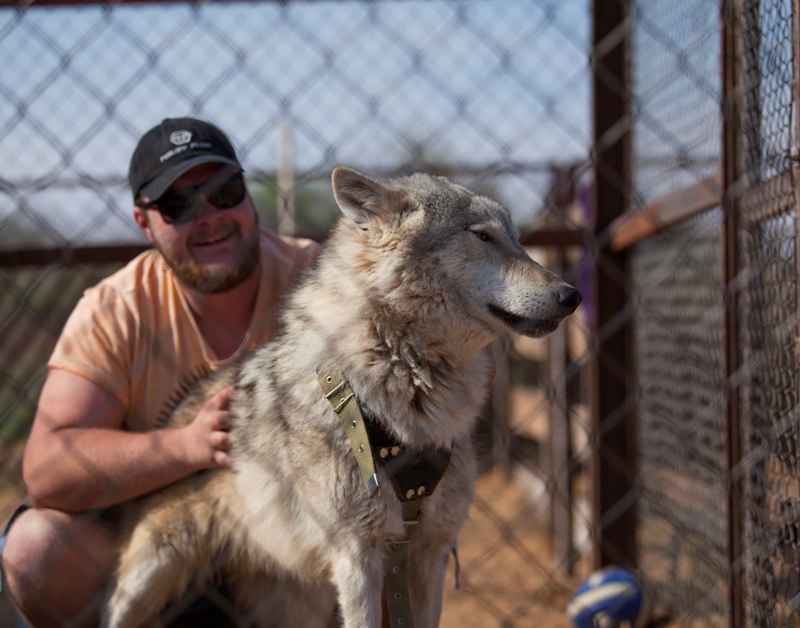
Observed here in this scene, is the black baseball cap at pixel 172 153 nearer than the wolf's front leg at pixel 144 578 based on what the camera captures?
No

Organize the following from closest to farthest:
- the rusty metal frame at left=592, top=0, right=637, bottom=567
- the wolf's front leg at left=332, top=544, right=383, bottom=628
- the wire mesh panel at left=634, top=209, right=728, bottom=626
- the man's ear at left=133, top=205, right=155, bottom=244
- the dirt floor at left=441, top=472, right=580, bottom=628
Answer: the wolf's front leg at left=332, top=544, right=383, bottom=628, the man's ear at left=133, top=205, right=155, bottom=244, the wire mesh panel at left=634, top=209, right=728, bottom=626, the rusty metal frame at left=592, top=0, right=637, bottom=567, the dirt floor at left=441, top=472, right=580, bottom=628

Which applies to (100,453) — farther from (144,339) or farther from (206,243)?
(206,243)

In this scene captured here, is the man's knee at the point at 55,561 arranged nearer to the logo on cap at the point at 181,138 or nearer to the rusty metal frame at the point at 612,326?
the logo on cap at the point at 181,138

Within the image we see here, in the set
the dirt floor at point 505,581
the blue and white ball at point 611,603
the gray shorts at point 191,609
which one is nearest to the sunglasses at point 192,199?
the gray shorts at point 191,609

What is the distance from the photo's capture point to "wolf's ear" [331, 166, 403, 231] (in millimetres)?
1830

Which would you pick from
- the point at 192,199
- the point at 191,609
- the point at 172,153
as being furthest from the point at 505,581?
the point at 172,153

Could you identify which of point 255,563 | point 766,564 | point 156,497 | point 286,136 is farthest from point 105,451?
point 286,136

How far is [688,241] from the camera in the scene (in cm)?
265

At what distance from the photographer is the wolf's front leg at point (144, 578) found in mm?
1950

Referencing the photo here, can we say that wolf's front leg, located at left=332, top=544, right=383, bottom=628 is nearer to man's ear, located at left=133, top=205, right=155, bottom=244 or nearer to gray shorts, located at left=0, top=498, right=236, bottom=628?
gray shorts, located at left=0, top=498, right=236, bottom=628

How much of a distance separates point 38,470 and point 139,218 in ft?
2.97

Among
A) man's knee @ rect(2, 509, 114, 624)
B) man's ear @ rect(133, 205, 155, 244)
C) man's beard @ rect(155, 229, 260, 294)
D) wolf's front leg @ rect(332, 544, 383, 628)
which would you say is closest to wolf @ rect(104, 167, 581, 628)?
wolf's front leg @ rect(332, 544, 383, 628)

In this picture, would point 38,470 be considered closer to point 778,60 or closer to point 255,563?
point 255,563

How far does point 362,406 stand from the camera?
1.72 metres
